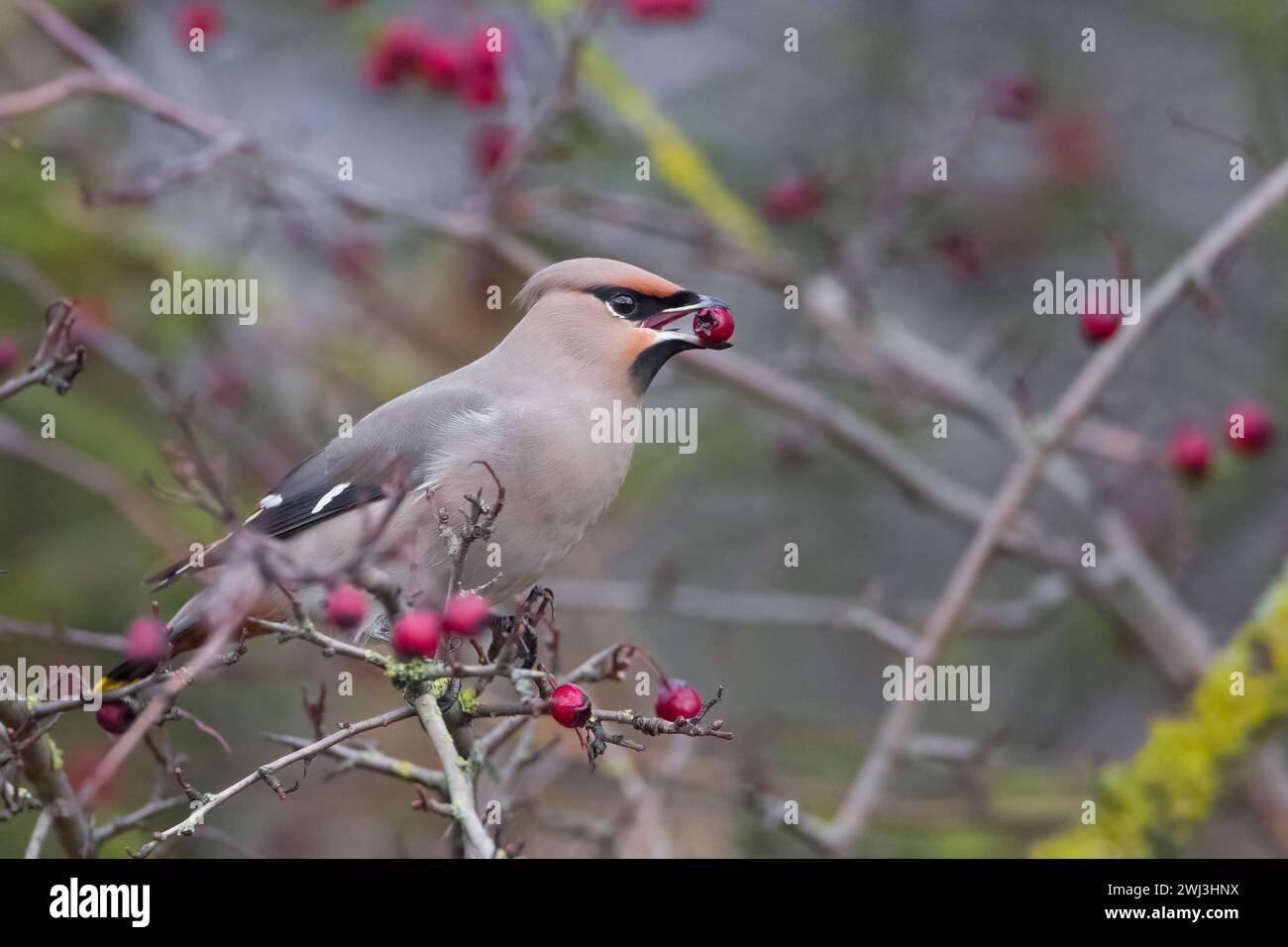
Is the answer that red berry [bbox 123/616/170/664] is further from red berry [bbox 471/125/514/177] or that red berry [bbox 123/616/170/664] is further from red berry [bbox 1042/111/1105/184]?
red berry [bbox 1042/111/1105/184]

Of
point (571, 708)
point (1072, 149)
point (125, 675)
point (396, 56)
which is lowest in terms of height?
point (571, 708)

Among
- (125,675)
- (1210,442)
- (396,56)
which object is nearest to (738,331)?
(396,56)

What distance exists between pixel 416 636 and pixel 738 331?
4.96m

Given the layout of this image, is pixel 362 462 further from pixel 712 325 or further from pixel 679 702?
pixel 679 702

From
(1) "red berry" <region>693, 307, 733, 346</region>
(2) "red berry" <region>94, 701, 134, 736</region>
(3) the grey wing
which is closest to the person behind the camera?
(2) "red berry" <region>94, 701, 134, 736</region>

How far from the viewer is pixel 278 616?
3.50 m

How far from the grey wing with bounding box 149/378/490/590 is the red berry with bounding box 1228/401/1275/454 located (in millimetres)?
2586

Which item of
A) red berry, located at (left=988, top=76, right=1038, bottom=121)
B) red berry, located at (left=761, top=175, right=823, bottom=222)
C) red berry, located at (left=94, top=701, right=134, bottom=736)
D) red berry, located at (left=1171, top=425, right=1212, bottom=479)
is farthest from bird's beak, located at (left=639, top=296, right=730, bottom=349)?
red berry, located at (left=988, top=76, right=1038, bottom=121)

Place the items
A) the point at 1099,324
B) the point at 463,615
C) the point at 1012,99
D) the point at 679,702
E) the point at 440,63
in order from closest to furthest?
the point at 463,615 → the point at 679,702 → the point at 1099,324 → the point at 440,63 → the point at 1012,99

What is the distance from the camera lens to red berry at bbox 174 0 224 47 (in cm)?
496

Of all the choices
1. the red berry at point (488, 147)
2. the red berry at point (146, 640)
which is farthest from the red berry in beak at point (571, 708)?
the red berry at point (488, 147)

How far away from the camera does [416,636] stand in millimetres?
2160

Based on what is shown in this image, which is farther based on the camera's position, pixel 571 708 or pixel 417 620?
pixel 571 708

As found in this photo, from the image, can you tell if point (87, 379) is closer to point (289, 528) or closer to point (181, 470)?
point (289, 528)
